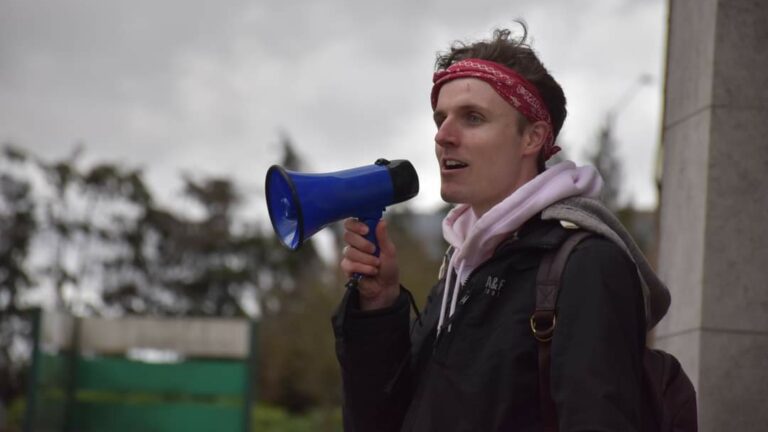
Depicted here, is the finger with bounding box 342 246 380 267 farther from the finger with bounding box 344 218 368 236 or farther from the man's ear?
the man's ear

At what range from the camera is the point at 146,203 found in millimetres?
53656

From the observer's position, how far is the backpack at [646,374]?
2852 mm

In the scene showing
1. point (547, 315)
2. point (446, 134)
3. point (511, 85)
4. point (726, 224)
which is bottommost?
point (547, 315)

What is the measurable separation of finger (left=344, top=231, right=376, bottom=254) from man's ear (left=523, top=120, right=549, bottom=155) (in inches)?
19.3

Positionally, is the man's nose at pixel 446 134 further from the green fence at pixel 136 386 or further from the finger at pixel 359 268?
the green fence at pixel 136 386

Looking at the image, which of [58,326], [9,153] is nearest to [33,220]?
[9,153]

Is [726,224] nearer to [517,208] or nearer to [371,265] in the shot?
[517,208]

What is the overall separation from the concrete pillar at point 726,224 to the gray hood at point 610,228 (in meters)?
0.82

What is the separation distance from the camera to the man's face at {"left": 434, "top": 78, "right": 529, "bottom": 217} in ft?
10.5

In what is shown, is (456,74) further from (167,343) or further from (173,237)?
(173,237)

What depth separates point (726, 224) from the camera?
4.02 m

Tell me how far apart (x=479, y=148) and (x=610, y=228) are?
41 centimetres

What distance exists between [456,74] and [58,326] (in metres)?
16.9

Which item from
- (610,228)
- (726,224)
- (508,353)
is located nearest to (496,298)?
(508,353)
